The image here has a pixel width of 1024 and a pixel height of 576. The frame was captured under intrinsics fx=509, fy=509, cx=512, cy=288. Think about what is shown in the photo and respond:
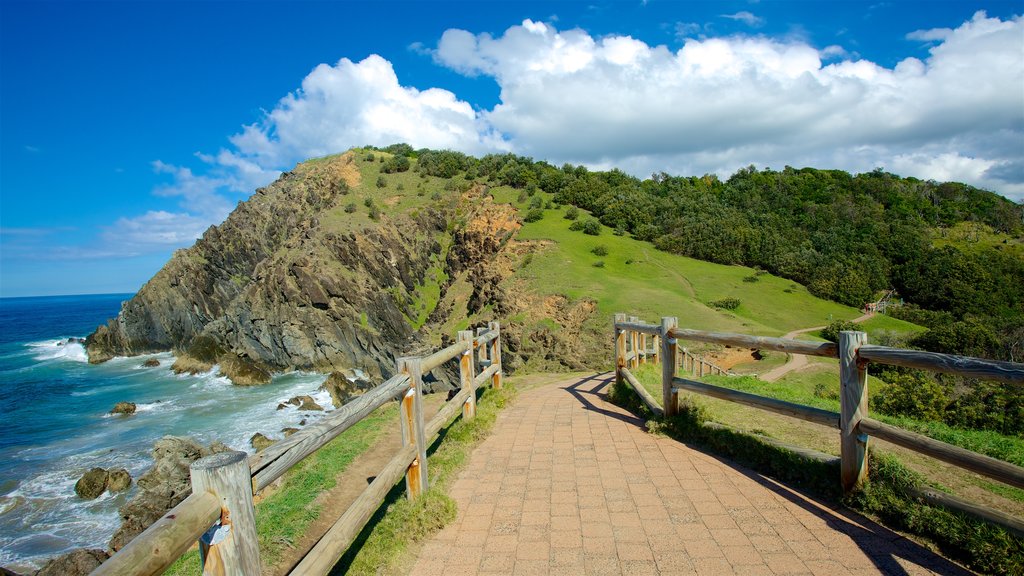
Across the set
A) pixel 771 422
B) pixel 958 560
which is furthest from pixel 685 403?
pixel 958 560

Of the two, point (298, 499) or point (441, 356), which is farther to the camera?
point (298, 499)

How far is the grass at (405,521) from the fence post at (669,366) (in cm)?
285

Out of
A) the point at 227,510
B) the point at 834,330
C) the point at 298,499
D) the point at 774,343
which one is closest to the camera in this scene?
the point at 227,510

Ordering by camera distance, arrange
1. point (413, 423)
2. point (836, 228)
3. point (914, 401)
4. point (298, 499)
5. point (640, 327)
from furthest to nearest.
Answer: point (836, 228) → point (914, 401) → point (640, 327) → point (298, 499) → point (413, 423)

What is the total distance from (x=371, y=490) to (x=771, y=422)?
585 centimetres

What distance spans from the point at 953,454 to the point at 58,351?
75771mm

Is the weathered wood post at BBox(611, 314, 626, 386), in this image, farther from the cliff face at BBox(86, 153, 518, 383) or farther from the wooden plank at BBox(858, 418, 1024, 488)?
the cliff face at BBox(86, 153, 518, 383)

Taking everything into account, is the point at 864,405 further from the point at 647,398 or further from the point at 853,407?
the point at 647,398

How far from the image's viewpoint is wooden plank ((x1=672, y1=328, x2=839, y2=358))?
16.6 ft

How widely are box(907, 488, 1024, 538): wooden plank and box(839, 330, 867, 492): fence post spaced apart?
0.46 meters

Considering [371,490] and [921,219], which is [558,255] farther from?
[921,219]

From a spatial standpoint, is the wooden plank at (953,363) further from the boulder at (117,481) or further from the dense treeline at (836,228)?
the dense treeline at (836,228)

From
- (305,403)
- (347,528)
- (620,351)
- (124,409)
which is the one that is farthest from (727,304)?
(124,409)

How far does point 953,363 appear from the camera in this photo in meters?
3.87
